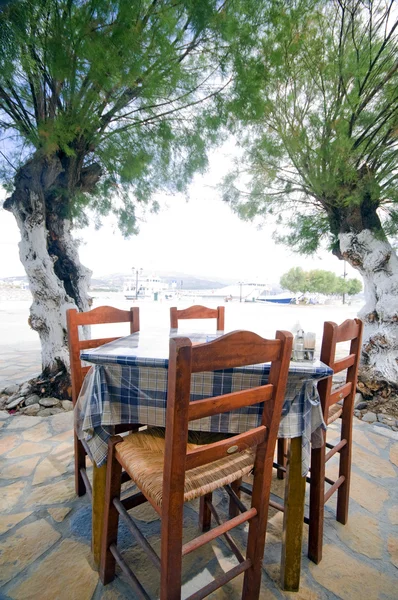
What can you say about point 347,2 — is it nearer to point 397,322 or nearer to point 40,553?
point 397,322

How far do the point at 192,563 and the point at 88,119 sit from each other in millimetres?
2766

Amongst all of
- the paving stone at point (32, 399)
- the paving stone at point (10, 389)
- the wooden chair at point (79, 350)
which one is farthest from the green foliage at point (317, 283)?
the wooden chair at point (79, 350)

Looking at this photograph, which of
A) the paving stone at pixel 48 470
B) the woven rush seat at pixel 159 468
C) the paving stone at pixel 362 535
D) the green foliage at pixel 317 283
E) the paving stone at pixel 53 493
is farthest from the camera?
the green foliage at pixel 317 283

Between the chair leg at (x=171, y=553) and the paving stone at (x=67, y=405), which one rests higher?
the chair leg at (x=171, y=553)

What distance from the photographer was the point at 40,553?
1.21 metres

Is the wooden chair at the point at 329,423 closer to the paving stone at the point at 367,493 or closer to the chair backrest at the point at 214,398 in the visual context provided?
the paving stone at the point at 367,493

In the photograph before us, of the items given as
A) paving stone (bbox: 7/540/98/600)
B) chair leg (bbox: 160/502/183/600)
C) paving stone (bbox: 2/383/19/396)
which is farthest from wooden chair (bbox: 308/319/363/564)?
paving stone (bbox: 2/383/19/396)

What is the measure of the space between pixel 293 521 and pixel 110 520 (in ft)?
2.28

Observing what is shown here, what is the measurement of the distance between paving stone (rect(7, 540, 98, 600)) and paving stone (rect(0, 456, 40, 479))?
0.69m

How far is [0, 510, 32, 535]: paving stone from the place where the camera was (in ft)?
4.41

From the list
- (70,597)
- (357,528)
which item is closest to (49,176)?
(70,597)

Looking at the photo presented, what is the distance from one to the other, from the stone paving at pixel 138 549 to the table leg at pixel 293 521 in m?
0.06

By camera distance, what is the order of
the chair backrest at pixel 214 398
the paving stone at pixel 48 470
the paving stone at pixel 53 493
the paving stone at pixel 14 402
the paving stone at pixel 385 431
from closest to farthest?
the chair backrest at pixel 214 398
the paving stone at pixel 53 493
the paving stone at pixel 48 470
the paving stone at pixel 385 431
the paving stone at pixel 14 402

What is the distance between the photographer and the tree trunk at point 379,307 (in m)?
2.87
